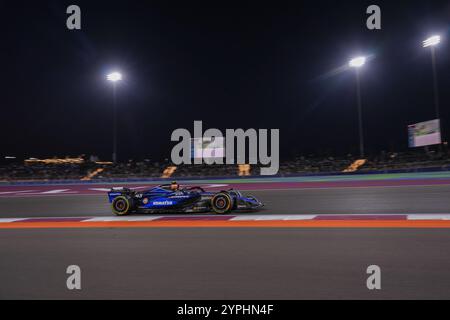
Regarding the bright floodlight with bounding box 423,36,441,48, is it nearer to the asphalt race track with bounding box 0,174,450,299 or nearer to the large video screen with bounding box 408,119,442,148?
the large video screen with bounding box 408,119,442,148

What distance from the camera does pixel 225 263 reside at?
13.7 ft

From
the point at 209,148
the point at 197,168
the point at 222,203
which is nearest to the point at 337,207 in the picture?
the point at 222,203

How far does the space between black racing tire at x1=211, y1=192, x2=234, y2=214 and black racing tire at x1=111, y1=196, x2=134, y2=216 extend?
2028 mm

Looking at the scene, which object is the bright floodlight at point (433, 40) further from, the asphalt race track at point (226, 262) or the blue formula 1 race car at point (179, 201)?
the asphalt race track at point (226, 262)

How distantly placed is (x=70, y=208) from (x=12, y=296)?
7.67 meters

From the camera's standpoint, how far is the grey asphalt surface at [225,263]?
3.34m

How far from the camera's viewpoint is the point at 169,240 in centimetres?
550

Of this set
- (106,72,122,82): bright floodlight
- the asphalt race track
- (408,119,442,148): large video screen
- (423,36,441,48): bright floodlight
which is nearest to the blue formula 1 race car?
the asphalt race track

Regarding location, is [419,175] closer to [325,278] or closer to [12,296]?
[325,278]

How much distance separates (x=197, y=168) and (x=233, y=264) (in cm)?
2708

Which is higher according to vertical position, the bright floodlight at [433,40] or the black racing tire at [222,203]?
the bright floodlight at [433,40]

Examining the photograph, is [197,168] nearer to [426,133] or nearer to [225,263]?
[426,133]

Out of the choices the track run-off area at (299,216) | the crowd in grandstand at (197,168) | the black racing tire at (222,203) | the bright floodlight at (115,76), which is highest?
the bright floodlight at (115,76)

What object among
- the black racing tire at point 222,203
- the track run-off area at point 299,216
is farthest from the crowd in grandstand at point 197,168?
the black racing tire at point 222,203
